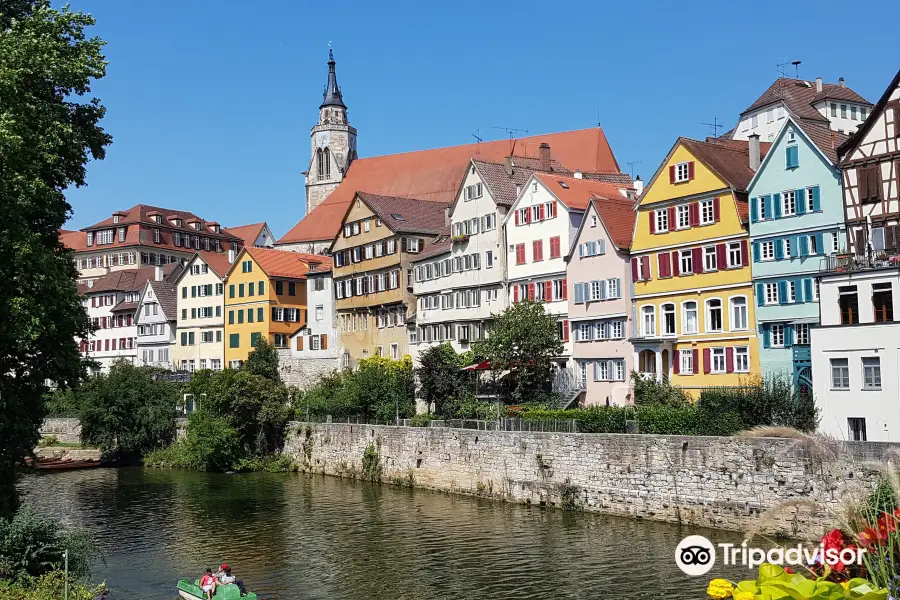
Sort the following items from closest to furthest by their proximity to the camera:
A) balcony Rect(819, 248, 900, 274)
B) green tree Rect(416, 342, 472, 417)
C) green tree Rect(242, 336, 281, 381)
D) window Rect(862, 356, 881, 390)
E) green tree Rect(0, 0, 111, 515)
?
green tree Rect(0, 0, 111, 515) < window Rect(862, 356, 881, 390) < balcony Rect(819, 248, 900, 274) < green tree Rect(416, 342, 472, 417) < green tree Rect(242, 336, 281, 381)

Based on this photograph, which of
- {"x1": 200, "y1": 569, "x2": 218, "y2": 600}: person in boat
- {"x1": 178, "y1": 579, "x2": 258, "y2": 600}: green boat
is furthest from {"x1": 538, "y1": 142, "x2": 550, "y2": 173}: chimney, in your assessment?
{"x1": 200, "y1": 569, "x2": 218, "y2": 600}: person in boat

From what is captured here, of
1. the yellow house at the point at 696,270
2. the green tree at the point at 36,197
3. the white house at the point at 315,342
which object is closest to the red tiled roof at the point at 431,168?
the white house at the point at 315,342

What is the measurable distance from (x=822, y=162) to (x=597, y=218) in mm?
12887

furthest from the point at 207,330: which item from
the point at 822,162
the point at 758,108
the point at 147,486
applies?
the point at 822,162

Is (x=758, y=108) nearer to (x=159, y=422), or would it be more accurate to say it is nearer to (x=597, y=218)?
(x=597, y=218)

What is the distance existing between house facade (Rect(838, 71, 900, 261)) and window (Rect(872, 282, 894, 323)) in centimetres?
295

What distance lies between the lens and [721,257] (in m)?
43.6

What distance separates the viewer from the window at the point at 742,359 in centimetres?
4219

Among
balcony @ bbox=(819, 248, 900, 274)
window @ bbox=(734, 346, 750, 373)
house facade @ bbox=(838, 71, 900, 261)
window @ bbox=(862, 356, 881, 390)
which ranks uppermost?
house facade @ bbox=(838, 71, 900, 261)

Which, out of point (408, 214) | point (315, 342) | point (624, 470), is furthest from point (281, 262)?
point (624, 470)

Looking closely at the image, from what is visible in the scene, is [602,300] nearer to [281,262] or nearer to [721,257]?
[721,257]

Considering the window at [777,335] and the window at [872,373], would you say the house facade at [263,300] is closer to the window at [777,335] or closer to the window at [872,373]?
the window at [777,335]

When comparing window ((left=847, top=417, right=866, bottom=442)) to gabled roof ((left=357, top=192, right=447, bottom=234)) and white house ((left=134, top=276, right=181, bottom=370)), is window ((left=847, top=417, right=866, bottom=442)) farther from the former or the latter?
white house ((left=134, top=276, right=181, bottom=370))

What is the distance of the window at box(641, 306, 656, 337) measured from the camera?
46812mm
